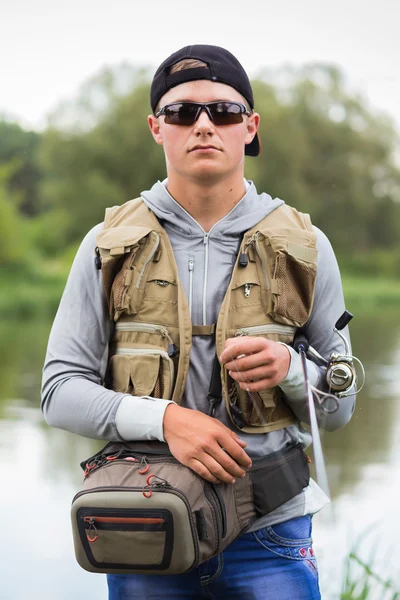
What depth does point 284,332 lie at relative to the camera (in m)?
2.48

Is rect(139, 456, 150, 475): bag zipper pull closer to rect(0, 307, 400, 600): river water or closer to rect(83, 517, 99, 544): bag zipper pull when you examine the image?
rect(83, 517, 99, 544): bag zipper pull

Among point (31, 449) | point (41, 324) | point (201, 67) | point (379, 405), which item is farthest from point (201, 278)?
point (41, 324)

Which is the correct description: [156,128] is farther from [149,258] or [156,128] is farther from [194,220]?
[149,258]

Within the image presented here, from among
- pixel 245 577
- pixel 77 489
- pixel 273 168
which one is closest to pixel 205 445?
pixel 245 577

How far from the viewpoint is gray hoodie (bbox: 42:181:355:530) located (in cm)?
237

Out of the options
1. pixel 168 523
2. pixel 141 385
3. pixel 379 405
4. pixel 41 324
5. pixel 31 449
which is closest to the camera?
pixel 168 523

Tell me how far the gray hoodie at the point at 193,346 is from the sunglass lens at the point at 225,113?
20 cm

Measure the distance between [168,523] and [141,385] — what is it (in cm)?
38

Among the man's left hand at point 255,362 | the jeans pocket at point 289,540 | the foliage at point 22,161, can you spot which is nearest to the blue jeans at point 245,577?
the jeans pocket at point 289,540

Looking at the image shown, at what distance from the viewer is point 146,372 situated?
240 cm

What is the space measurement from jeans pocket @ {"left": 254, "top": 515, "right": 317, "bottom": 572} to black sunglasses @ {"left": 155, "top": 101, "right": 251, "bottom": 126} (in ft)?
3.20

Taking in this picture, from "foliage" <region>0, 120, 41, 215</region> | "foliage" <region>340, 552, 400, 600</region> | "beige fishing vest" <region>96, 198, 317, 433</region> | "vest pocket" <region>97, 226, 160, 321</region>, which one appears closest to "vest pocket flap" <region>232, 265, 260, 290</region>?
"beige fishing vest" <region>96, 198, 317, 433</region>

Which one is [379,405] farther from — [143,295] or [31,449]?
[143,295]

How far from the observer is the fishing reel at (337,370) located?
244 cm
